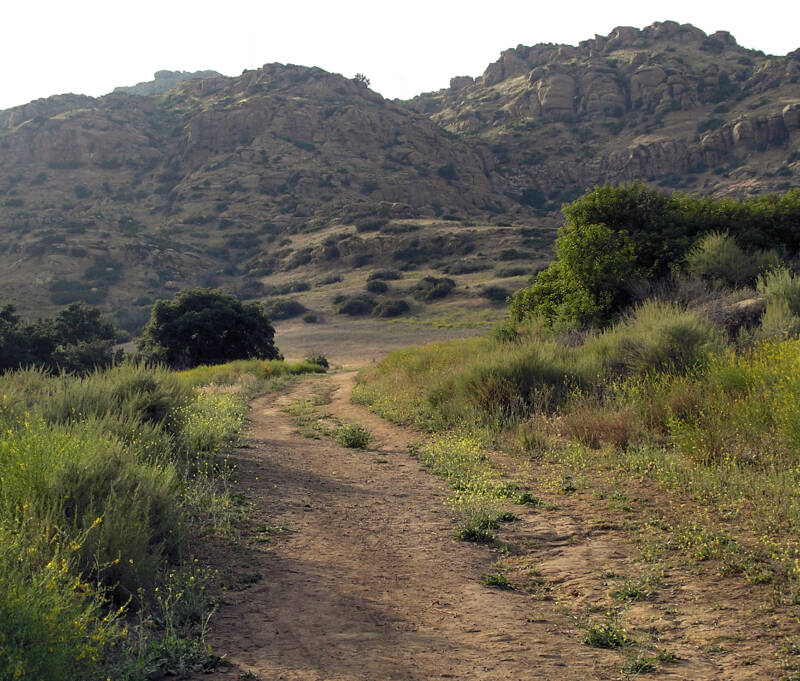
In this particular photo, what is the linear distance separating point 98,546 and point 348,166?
10111 cm

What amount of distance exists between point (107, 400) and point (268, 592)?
483 cm

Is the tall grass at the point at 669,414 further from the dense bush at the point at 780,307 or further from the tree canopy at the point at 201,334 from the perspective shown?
the tree canopy at the point at 201,334

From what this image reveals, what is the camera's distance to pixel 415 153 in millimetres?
106375

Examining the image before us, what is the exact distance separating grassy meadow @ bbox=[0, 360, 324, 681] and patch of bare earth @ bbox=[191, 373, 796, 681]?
0.35 meters

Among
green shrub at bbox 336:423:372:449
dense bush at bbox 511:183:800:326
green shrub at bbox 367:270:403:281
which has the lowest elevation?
green shrub at bbox 336:423:372:449

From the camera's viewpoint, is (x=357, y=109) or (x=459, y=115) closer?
(x=357, y=109)

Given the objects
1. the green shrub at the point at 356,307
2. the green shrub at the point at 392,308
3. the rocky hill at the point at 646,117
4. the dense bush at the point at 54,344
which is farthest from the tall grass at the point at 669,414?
the rocky hill at the point at 646,117

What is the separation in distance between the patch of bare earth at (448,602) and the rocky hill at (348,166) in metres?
47.5

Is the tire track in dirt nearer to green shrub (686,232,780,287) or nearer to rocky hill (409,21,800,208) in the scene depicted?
green shrub (686,232,780,287)

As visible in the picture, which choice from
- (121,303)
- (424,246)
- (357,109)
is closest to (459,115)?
(357,109)

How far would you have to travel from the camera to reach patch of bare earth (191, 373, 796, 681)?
11.5 ft

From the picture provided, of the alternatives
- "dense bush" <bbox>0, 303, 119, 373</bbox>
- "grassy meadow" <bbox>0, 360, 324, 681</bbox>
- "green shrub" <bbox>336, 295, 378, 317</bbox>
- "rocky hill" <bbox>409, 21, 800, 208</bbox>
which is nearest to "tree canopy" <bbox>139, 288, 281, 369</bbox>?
"dense bush" <bbox>0, 303, 119, 373</bbox>

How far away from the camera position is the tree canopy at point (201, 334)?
107ft

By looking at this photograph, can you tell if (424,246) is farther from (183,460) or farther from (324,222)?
(183,460)
